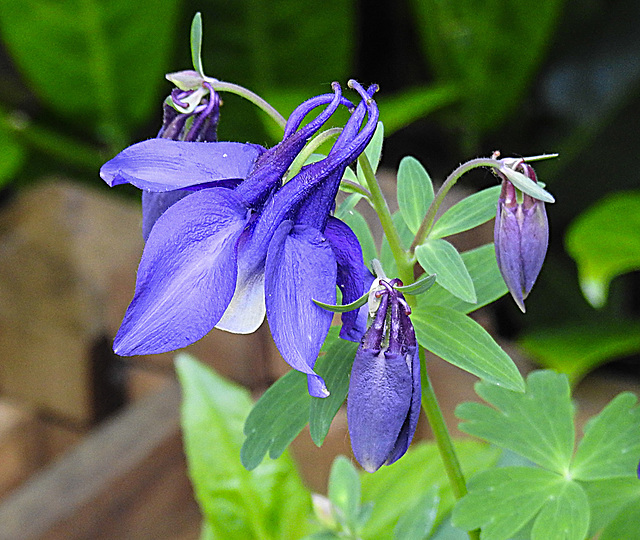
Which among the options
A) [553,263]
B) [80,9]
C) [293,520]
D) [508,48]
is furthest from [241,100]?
[293,520]

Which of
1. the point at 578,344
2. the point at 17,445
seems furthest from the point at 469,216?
the point at 17,445

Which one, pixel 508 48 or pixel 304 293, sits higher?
pixel 304 293

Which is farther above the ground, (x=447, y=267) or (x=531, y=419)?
(x=447, y=267)

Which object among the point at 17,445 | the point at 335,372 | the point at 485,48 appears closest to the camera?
the point at 335,372

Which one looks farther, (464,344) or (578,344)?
(578,344)

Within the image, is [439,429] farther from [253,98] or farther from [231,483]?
[231,483]

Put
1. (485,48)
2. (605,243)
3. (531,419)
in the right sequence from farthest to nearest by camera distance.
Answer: (485,48) < (605,243) < (531,419)

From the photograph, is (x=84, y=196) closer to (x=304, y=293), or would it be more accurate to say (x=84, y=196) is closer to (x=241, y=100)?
(x=241, y=100)
